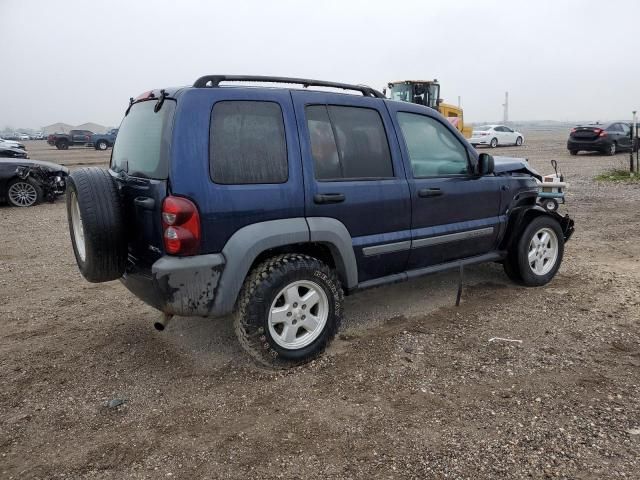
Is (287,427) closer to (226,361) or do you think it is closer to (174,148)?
(226,361)

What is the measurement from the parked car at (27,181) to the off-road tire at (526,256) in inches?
A: 384

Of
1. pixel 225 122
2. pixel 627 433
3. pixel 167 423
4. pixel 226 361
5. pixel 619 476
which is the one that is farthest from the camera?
pixel 226 361

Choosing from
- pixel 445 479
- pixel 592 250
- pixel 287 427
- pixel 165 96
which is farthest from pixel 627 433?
pixel 592 250

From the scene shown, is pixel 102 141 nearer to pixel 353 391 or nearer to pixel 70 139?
pixel 70 139

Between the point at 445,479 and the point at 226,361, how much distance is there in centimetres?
180

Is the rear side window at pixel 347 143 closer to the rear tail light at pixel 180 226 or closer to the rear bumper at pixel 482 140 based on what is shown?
the rear tail light at pixel 180 226

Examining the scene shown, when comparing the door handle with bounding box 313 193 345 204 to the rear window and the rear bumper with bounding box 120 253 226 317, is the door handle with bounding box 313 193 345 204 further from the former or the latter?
the rear window

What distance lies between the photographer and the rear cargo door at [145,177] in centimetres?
307

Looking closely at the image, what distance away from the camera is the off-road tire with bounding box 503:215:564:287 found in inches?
192

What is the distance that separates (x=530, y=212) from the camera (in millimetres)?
5016

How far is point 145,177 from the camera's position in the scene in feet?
10.6

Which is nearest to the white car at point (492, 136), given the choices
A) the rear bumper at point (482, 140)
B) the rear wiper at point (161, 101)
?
the rear bumper at point (482, 140)

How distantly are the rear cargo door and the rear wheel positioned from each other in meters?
9.05

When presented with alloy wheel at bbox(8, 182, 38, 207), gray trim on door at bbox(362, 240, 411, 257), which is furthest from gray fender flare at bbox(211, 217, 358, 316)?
alloy wheel at bbox(8, 182, 38, 207)
